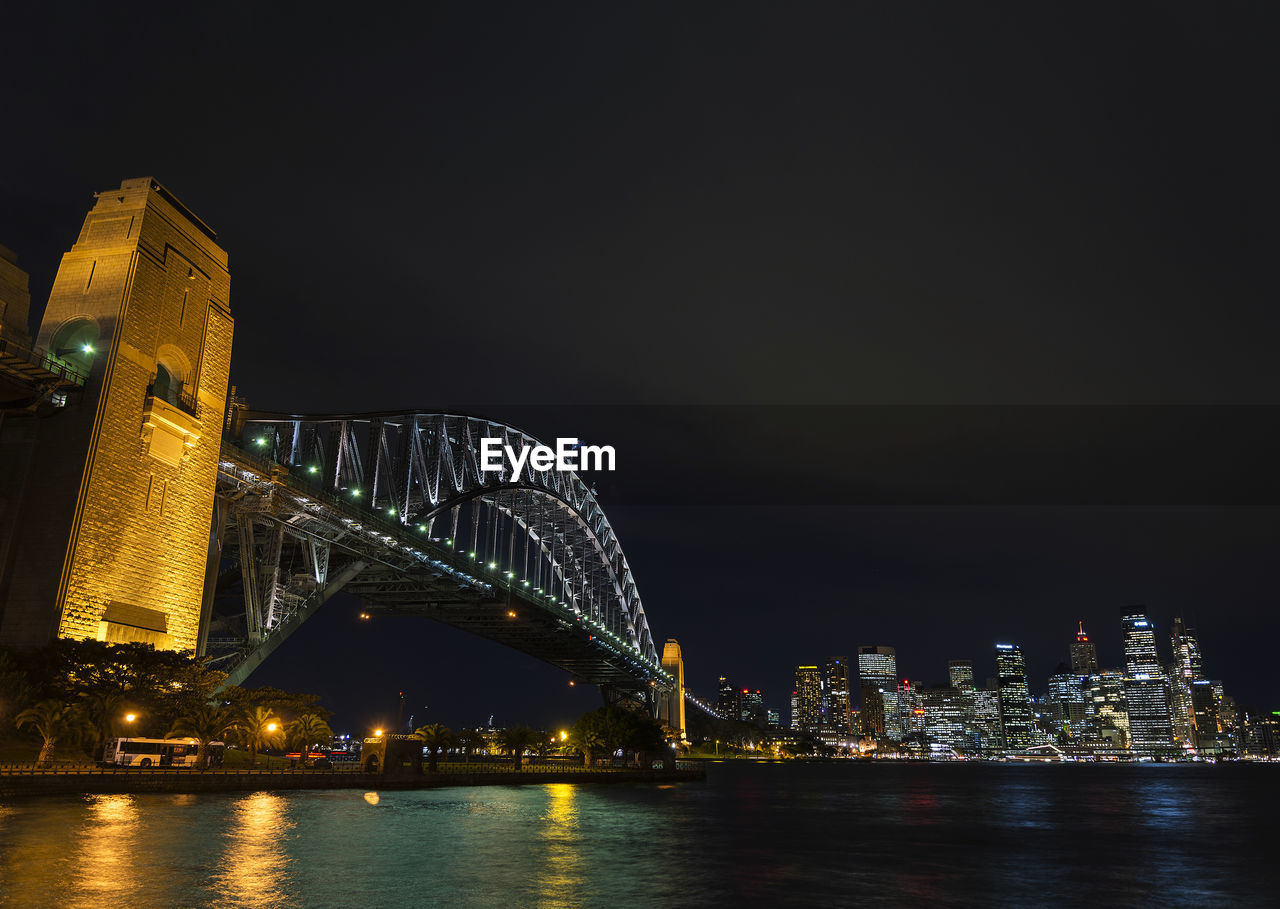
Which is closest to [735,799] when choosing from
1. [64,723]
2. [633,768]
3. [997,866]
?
[633,768]

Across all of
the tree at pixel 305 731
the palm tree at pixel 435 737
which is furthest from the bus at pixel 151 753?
the palm tree at pixel 435 737

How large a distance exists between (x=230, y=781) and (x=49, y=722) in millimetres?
8790

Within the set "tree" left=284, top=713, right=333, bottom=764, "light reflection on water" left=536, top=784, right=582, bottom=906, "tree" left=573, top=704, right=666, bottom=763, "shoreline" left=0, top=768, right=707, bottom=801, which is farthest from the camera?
"tree" left=573, top=704, right=666, bottom=763

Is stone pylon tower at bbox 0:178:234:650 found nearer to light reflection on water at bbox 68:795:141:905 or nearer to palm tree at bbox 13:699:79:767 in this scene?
palm tree at bbox 13:699:79:767

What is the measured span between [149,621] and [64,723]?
19.2ft

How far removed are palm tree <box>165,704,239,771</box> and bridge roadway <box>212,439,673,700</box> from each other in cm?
383

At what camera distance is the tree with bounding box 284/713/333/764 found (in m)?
49.3

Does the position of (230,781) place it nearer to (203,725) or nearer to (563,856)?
(203,725)

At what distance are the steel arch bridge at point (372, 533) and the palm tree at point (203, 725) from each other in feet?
11.2

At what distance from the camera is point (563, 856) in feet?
83.8

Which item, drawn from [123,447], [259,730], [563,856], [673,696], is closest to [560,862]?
[563,856]

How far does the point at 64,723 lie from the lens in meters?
32.0

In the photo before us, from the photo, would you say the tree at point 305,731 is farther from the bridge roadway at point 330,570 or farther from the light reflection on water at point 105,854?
the light reflection on water at point 105,854

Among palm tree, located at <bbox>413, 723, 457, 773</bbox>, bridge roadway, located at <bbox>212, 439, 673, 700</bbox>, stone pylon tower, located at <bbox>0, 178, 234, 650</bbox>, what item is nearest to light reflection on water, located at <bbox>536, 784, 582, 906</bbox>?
stone pylon tower, located at <bbox>0, 178, 234, 650</bbox>
